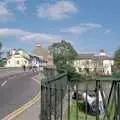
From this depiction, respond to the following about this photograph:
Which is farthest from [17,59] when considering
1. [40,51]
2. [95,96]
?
[95,96]

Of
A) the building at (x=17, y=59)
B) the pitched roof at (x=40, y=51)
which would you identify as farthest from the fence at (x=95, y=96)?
the pitched roof at (x=40, y=51)

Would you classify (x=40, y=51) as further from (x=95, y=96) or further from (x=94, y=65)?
(x=95, y=96)

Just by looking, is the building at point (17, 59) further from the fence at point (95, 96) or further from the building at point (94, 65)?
the fence at point (95, 96)

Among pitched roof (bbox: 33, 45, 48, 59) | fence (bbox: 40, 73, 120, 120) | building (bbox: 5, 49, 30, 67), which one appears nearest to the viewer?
fence (bbox: 40, 73, 120, 120)

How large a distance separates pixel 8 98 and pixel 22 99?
0.80m

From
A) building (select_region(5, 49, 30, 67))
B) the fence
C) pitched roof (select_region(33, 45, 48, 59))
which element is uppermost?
pitched roof (select_region(33, 45, 48, 59))

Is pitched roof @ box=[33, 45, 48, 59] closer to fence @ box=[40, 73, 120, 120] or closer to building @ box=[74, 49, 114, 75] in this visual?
building @ box=[74, 49, 114, 75]

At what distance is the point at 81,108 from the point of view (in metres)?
14.6

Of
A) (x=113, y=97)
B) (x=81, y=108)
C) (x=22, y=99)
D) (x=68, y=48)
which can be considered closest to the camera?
(x=113, y=97)

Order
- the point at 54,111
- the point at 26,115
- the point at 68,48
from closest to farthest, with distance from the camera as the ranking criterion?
1. the point at 54,111
2. the point at 26,115
3. the point at 68,48

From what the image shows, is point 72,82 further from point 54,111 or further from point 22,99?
point 22,99

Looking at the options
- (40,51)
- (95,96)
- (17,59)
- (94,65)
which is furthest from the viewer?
(40,51)

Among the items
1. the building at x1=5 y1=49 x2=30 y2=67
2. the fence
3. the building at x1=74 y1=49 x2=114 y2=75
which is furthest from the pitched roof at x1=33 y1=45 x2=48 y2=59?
the fence

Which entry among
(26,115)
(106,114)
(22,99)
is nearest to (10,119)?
(26,115)
